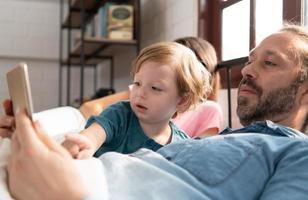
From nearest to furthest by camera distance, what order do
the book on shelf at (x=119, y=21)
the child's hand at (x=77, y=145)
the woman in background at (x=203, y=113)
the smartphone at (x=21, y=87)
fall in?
1. the smartphone at (x=21, y=87)
2. the child's hand at (x=77, y=145)
3. the woman in background at (x=203, y=113)
4. the book on shelf at (x=119, y=21)

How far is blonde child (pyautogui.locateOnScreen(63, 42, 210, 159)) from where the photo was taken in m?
1.16

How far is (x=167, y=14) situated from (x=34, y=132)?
2114mm

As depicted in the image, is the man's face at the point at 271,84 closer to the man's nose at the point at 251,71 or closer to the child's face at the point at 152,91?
the man's nose at the point at 251,71

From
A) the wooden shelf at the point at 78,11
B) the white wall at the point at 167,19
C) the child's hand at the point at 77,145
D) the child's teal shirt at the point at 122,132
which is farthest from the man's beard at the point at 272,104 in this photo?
the wooden shelf at the point at 78,11

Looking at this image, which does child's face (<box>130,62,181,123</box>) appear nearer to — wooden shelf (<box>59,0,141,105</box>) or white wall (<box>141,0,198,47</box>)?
white wall (<box>141,0,198,47</box>)

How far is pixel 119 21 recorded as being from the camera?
2.83 meters

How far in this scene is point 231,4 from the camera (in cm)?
215

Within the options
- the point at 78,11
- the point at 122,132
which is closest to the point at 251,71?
the point at 122,132

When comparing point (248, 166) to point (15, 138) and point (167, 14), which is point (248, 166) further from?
point (167, 14)

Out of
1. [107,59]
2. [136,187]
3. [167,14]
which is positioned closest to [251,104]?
[136,187]

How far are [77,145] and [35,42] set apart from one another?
3.22m

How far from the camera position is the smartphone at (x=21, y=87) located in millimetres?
622

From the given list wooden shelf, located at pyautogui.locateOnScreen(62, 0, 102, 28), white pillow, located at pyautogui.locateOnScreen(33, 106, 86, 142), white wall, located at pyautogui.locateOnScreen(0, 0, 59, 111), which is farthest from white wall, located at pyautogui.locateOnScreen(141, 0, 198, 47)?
white wall, located at pyautogui.locateOnScreen(0, 0, 59, 111)

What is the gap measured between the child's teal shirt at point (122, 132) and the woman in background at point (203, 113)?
0.54 metres
